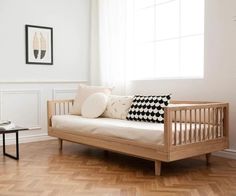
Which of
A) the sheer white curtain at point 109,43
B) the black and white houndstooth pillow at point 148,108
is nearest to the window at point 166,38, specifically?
the sheer white curtain at point 109,43

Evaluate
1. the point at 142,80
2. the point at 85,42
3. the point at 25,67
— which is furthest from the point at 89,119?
the point at 85,42

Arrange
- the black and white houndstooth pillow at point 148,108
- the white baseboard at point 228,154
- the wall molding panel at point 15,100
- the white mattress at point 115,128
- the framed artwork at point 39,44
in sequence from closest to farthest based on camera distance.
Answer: the white mattress at point 115,128 → the black and white houndstooth pillow at point 148,108 → the white baseboard at point 228,154 → the wall molding panel at point 15,100 → the framed artwork at point 39,44

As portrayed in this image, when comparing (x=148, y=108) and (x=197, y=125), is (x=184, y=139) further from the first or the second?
(x=148, y=108)

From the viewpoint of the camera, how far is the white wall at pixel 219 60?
11.3ft

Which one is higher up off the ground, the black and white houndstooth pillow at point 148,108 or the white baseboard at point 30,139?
the black and white houndstooth pillow at point 148,108

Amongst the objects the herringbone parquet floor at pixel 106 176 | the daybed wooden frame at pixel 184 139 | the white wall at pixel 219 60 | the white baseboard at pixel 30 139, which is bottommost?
the herringbone parquet floor at pixel 106 176

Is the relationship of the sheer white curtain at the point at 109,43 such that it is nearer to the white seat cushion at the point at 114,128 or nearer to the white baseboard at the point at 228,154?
the white seat cushion at the point at 114,128

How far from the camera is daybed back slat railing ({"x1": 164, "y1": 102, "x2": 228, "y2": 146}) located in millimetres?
2863

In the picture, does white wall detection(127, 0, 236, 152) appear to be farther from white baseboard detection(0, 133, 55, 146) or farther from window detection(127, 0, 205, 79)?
white baseboard detection(0, 133, 55, 146)

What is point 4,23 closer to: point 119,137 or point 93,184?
point 119,137

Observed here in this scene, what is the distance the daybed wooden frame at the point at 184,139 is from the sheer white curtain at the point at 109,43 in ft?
4.66

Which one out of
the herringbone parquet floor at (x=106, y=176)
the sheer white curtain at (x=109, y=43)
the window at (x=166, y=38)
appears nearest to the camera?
the herringbone parquet floor at (x=106, y=176)

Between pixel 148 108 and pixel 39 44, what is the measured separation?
200cm

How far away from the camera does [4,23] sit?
4348 mm
